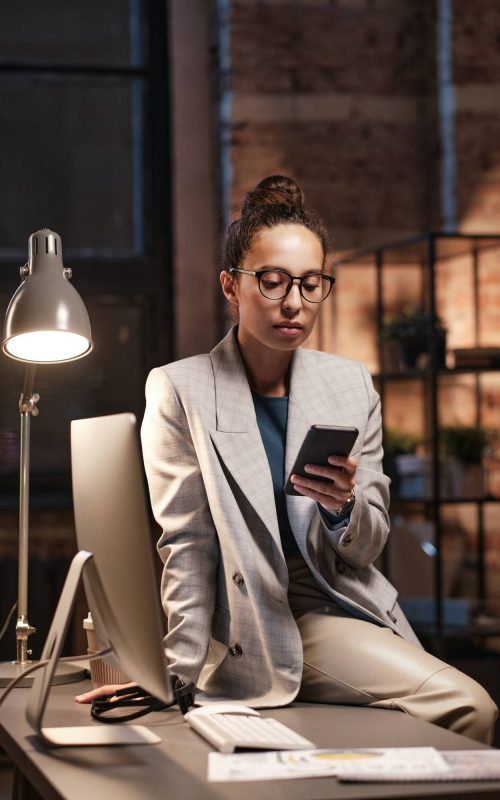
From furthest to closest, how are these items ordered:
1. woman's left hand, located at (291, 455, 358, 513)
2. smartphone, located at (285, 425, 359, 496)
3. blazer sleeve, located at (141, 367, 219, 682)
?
blazer sleeve, located at (141, 367, 219, 682), woman's left hand, located at (291, 455, 358, 513), smartphone, located at (285, 425, 359, 496)

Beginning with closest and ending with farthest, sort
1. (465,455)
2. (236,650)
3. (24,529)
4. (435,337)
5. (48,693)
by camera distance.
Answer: (48,693), (236,650), (24,529), (435,337), (465,455)

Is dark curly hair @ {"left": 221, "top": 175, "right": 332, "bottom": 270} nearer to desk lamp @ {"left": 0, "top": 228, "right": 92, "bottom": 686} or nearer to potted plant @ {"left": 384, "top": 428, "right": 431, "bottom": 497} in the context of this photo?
desk lamp @ {"left": 0, "top": 228, "right": 92, "bottom": 686}

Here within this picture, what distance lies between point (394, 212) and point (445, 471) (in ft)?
4.14

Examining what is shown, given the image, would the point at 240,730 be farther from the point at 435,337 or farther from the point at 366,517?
the point at 435,337

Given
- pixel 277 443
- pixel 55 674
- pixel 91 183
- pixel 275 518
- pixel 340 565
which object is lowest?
pixel 55 674

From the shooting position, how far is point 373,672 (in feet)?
6.39

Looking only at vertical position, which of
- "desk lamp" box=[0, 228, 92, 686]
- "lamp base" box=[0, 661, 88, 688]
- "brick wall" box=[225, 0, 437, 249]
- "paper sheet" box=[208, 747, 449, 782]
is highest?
"brick wall" box=[225, 0, 437, 249]

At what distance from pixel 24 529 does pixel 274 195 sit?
87 cm

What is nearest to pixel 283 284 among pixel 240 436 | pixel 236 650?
pixel 240 436

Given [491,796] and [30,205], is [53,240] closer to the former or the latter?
[491,796]

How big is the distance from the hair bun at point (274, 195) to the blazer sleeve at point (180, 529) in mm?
396

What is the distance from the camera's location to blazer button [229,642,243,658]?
6.58 ft

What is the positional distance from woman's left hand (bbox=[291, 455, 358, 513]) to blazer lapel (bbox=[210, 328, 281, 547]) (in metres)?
0.15

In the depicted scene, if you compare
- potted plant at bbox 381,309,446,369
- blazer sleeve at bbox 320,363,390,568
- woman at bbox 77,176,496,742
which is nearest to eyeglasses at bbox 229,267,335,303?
woman at bbox 77,176,496,742
